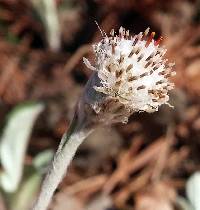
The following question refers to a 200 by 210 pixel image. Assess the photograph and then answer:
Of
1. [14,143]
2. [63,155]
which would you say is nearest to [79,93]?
[14,143]

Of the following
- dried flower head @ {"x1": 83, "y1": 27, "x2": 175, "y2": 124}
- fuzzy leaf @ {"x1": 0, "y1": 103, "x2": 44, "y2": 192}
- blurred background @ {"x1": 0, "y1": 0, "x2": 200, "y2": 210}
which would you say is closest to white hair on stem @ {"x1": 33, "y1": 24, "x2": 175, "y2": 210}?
dried flower head @ {"x1": 83, "y1": 27, "x2": 175, "y2": 124}

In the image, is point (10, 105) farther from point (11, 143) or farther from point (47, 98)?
point (11, 143)

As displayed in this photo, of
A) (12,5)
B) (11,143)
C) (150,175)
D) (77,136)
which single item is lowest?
(77,136)

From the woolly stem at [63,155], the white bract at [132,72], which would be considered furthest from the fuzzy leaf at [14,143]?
the white bract at [132,72]

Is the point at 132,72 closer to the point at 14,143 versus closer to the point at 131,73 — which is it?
the point at 131,73

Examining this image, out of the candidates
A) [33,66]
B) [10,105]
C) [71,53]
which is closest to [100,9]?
[71,53]

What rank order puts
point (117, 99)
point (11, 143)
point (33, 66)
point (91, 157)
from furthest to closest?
point (33, 66) < point (91, 157) < point (11, 143) < point (117, 99)
